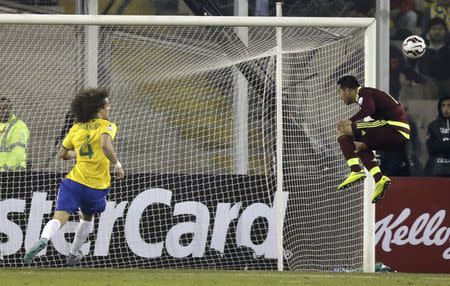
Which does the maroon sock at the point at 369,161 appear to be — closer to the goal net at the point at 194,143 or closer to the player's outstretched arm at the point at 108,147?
the goal net at the point at 194,143

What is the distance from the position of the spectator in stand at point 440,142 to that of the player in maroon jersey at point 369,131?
316cm

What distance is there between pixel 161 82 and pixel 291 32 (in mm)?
1636

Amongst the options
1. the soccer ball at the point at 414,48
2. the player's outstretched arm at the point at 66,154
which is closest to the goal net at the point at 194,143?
the soccer ball at the point at 414,48

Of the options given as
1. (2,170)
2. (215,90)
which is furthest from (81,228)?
(215,90)

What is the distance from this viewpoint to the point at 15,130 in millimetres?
16016

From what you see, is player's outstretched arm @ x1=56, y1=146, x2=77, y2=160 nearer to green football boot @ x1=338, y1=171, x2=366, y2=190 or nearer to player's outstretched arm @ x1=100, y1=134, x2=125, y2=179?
player's outstretched arm @ x1=100, y1=134, x2=125, y2=179

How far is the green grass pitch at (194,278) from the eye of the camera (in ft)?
43.0

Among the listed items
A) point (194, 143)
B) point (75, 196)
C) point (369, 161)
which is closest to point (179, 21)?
point (194, 143)

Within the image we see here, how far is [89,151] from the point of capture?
47.4 ft

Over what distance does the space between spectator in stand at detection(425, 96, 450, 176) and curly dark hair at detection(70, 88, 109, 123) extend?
5665mm

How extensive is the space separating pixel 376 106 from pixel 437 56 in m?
4.01

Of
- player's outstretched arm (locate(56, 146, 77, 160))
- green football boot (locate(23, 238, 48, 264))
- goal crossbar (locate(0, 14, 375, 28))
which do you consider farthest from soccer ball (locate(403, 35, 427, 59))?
green football boot (locate(23, 238, 48, 264))

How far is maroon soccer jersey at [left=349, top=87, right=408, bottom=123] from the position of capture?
14697 millimetres

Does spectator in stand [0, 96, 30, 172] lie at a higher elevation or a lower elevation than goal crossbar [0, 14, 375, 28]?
lower
